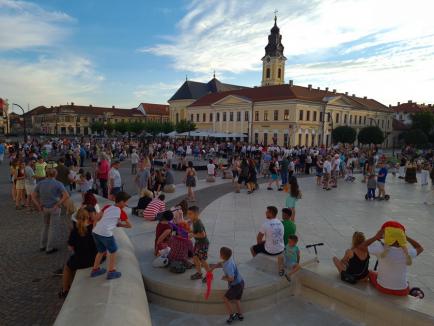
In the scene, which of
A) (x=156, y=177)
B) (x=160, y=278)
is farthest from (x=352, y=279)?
(x=156, y=177)

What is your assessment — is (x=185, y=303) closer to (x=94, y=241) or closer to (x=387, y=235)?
(x=94, y=241)

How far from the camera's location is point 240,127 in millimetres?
63344

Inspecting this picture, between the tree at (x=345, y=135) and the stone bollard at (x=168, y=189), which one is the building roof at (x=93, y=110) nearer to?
the tree at (x=345, y=135)

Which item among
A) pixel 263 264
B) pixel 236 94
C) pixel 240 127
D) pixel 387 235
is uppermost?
pixel 236 94

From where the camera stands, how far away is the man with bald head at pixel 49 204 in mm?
6809

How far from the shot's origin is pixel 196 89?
3354 inches

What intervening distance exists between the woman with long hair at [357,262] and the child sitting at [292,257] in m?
0.72

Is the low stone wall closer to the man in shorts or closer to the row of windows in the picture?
the man in shorts

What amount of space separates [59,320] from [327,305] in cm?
380

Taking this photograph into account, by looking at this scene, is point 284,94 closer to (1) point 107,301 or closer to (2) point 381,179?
(2) point 381,179

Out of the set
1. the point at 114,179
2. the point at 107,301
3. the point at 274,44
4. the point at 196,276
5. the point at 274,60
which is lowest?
the point at 196,276

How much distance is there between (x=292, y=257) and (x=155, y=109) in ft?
372

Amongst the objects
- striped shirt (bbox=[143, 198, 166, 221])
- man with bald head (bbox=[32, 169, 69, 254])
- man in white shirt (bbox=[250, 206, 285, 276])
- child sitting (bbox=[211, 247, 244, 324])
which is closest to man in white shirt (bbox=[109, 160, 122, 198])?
striped shirt (bbox=[143, 198, 166, 221])

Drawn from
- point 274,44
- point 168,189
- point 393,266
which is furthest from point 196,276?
point 274,44
